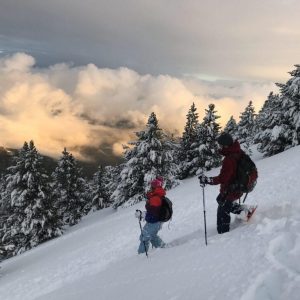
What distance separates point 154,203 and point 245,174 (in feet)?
8.92

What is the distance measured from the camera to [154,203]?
10328mm

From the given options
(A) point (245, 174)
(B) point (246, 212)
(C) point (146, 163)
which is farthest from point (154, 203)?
(C) point (146, 163)

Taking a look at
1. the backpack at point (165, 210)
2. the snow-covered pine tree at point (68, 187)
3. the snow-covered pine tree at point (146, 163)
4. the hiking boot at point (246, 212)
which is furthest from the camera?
the snow-covered pine tree at point (68, 187)

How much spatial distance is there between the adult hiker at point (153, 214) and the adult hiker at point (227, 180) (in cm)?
156

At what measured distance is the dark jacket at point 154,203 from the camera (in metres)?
10.2

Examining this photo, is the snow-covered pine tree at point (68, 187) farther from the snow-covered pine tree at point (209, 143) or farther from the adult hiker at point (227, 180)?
the adult hiker at point (227, 180)

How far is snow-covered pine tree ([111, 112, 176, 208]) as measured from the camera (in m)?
35.3

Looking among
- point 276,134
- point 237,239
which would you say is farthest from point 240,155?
point 276,134

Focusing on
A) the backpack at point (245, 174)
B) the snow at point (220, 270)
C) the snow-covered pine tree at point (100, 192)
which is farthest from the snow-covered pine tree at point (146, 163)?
the backpack at point (245, 174)

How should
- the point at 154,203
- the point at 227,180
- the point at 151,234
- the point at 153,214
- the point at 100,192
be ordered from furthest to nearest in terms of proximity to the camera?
the point at 100,192 < the point at 151,234 < the point at 153,214 < the point at 154,203 < the point at 227,180

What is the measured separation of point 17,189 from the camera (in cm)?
3444

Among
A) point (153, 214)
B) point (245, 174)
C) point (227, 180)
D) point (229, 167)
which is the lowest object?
point (153, 214)

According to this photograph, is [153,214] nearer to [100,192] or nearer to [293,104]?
[293,104]

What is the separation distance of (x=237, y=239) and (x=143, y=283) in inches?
79.6
